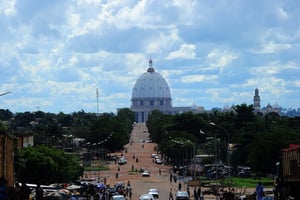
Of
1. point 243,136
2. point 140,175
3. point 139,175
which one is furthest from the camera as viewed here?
point 139,175

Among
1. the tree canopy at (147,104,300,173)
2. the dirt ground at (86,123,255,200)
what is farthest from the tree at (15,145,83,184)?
the tree canopy at (147,104,300,173)

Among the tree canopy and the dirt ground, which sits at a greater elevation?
the tree canopy

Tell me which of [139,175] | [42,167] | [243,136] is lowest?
[139,175]

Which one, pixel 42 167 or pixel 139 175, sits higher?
pixel 42 167

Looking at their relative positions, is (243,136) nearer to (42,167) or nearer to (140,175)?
(140,175)

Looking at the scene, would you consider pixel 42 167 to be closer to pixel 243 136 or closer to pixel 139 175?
pixel 139 175

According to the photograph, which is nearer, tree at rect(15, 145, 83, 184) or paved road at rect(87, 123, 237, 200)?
tree at rect(15, 145, 83, 184)

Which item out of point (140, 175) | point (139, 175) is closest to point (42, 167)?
point (140, 175)

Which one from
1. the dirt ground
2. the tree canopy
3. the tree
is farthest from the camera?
the tree canopy

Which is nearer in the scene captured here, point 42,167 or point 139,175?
point 42,167

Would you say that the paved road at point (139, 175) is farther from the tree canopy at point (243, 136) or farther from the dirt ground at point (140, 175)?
the tree canopy at point (243, 136)

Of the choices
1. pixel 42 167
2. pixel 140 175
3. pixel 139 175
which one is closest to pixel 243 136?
pixel 140 175

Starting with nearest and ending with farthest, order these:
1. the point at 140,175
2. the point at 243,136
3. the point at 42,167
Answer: the point at 42,167 < the point at 243,136 < the point at 140,175

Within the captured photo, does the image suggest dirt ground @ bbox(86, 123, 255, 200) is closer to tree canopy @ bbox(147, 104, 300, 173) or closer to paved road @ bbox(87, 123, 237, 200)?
paved road @ bbox(87, 123, 237, 200)
